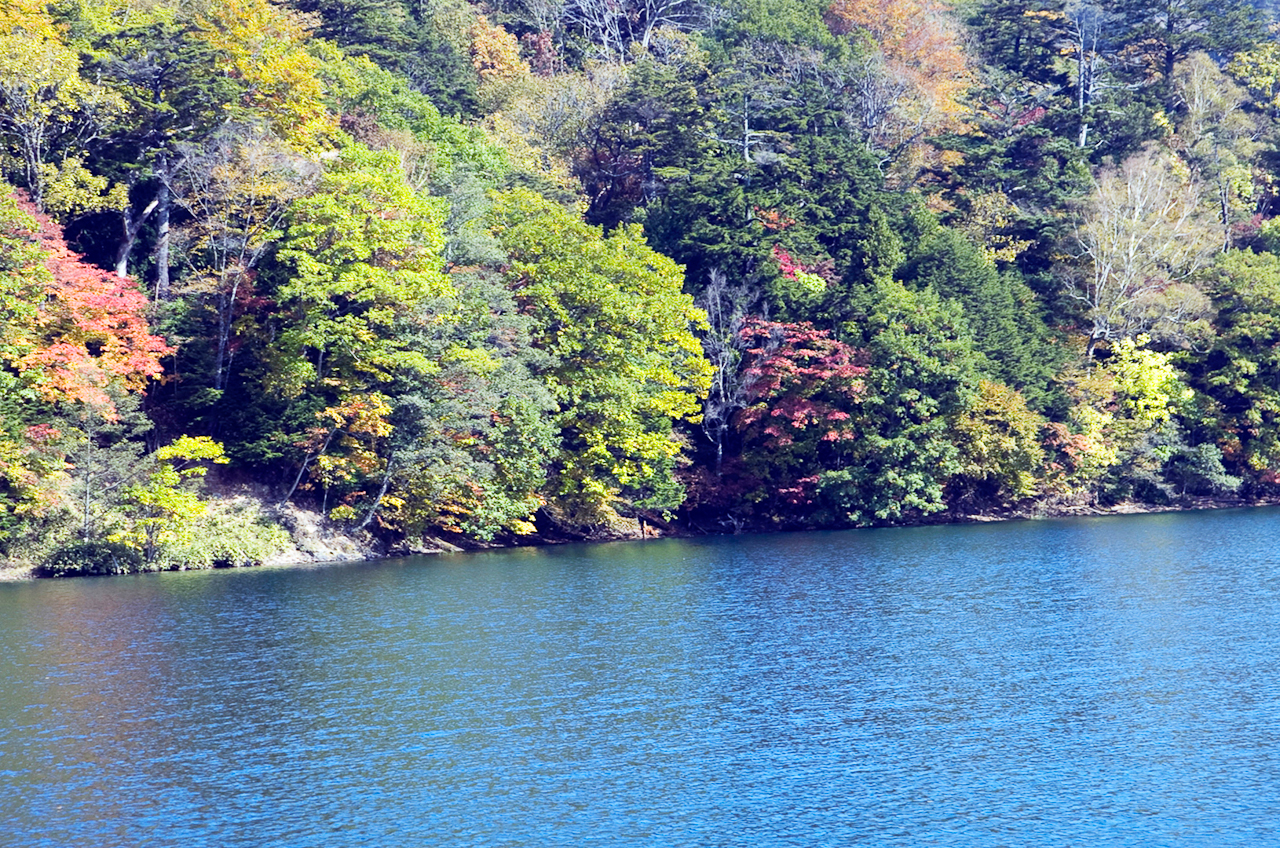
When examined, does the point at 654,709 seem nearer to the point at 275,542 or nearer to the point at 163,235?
the point at 275,542

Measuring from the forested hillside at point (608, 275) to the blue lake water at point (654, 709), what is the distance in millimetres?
8856

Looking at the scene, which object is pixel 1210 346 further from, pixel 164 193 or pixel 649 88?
pixel 164 193

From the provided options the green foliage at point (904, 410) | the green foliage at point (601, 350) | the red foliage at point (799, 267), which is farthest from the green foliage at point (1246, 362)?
the green foliage at point (601, 350)

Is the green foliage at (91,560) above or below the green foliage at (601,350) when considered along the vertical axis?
below

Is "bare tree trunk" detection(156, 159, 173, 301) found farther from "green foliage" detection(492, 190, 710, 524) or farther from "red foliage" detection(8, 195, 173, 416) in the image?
"green foliage" detection(492, 190, 710, 524)

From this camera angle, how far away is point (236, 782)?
23094 millimetres

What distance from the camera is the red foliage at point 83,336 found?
1857 inches

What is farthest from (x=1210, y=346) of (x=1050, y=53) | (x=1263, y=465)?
(x=1050, y=53)

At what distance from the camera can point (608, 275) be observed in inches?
2410

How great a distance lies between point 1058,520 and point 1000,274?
15.9 metres

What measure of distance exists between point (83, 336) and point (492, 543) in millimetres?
20024

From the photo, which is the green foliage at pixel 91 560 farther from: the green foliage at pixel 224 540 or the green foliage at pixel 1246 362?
the green foliage at pixel 1246 362

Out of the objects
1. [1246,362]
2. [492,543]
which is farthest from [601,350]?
[1246,362]

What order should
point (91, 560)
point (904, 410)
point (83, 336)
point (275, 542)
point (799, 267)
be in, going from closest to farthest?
point (91, 560) < point (83, 336) < point (275, 542) < point (904, 410) < point (799, 267)
